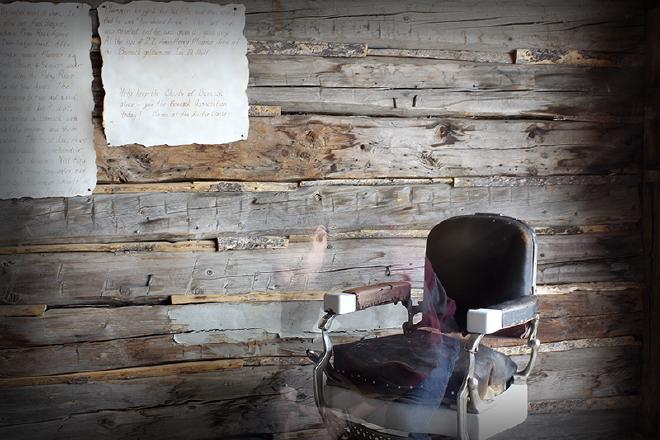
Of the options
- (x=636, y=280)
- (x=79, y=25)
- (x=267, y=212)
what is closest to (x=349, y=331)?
(x=267, y=212)

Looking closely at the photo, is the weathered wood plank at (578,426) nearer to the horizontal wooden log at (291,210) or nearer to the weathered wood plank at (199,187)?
the horizontal wooden log at (291,210)

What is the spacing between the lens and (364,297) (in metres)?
2.64

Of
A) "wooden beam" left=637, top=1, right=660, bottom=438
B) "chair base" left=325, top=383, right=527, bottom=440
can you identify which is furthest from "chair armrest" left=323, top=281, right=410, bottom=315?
"wooden beam" left=637, top=1, right=660, bottom=438

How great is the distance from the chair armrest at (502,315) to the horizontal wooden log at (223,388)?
1127 millimetres

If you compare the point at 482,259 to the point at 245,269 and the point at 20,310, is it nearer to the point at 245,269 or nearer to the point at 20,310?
the point at 245,269

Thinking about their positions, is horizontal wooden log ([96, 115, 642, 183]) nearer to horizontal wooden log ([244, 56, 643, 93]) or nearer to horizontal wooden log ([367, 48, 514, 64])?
horizontal wooden log ([244, 56, 643, 93])

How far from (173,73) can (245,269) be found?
866 millimetres

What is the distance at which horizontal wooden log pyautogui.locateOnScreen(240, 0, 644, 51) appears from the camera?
3.09m

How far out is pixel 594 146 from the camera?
3406 millimetres

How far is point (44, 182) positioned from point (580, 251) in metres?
2.38

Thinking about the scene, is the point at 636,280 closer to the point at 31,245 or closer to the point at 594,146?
the point at 594,146

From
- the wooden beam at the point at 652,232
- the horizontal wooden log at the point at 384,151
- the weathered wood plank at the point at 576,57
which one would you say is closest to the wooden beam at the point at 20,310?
the horizontal wooden log at the point at 384,151

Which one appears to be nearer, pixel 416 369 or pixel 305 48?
pixel 416 369

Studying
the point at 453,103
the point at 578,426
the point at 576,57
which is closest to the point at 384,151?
the point at 453,103
